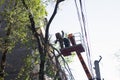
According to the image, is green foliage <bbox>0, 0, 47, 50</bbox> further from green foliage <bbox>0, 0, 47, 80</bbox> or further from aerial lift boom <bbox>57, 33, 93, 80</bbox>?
aerial lift boom <bbox>57, 33, 93, 80</bbox>

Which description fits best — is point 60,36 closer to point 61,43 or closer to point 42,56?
point 61,43

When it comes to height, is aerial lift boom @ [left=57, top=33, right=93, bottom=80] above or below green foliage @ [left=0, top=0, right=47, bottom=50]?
below

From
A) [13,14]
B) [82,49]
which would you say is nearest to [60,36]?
[82,49]

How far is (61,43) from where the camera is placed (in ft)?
53.8

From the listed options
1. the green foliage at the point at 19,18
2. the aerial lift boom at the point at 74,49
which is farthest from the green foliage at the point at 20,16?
the aerial lift boom at the point at 74,49

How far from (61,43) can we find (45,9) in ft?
9.68

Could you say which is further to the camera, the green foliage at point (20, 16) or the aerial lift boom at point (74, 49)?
the green foliage at point (20, 16)

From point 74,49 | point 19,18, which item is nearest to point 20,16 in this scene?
point 19,18

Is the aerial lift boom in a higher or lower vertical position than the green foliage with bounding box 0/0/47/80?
lower

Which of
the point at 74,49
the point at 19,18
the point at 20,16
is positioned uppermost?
the point at 20,16

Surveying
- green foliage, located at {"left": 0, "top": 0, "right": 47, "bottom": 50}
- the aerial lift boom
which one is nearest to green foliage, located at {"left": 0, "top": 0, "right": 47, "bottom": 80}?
green foliage, located at {"left": 0, "top": 0, "right": 47, "bottom": 50}

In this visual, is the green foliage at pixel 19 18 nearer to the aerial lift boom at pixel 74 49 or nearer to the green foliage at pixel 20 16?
the green foliage at pixel 20 16

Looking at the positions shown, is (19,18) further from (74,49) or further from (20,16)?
(74,49)

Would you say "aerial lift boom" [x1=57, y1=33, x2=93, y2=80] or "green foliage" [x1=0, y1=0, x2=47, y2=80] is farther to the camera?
"green foliage" [x1=0, y1=0, x2=47, y2=80]
